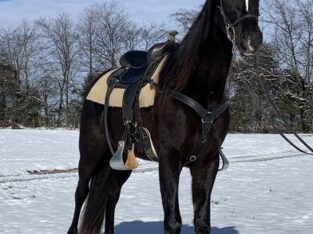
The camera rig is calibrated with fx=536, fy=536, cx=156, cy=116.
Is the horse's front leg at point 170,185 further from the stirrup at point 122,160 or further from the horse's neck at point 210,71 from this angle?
the stirrup at point 122,160

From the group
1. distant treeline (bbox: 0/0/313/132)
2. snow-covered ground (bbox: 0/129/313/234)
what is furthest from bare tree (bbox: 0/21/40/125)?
snow-covered ground (bbox: 0/129/313/234)

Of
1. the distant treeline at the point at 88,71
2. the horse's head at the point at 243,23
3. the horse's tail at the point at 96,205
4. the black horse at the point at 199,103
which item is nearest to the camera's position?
the horse's head at the point at 243,23

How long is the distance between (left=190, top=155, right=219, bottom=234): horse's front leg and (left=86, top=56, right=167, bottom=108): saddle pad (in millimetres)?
659

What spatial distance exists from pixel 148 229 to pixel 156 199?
2459 millimetres

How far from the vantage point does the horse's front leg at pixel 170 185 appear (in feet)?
12.7

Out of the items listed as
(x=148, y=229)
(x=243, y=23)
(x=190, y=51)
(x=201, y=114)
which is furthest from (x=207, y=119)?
(x=148, y=229)

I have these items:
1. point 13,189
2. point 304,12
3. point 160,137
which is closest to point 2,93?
point 304,12

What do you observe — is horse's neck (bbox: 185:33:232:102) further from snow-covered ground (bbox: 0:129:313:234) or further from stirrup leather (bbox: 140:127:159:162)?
snow-covered ground (bbox: 0:129:313:234)

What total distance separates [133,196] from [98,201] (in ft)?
13.0

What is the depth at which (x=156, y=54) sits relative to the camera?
455cm

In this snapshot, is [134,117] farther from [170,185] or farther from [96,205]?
[96,205]

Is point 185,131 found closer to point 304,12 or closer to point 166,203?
point 166,203

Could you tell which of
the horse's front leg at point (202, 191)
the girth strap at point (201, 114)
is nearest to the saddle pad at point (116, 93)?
the girth strap at point (201, 114)

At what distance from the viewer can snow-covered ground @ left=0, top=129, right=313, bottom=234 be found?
261 inches
